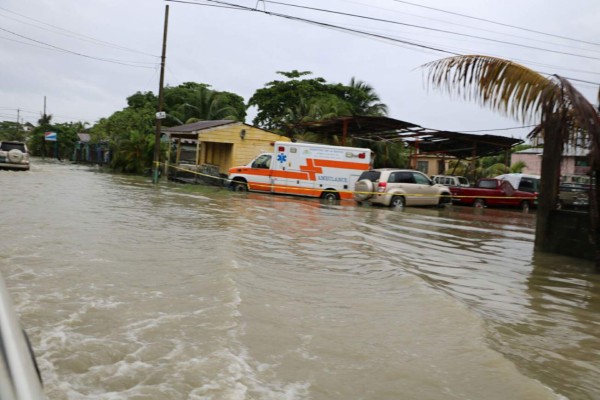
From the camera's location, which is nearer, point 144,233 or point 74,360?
point 74,360

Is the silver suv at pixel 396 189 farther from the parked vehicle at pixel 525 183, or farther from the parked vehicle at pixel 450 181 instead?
the parked vehicle at pixel 450 181

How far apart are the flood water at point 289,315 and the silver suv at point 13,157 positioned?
1699 cm

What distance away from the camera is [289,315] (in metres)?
5.00

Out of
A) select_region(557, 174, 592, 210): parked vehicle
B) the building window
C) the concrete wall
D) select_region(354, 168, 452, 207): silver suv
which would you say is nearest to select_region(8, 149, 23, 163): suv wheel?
the concrete wall

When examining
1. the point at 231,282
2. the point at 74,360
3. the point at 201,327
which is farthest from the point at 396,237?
the point at 74,360

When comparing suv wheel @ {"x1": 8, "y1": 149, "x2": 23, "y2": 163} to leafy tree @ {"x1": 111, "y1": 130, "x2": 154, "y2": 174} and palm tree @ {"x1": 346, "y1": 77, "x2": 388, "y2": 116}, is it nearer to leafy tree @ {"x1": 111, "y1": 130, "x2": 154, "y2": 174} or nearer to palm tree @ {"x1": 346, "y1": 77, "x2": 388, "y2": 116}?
leafy tree @ {"x1": 111, "y1": 130, "x2": 154, "y2": 174}

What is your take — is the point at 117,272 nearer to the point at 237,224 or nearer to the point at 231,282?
the point at 231,282

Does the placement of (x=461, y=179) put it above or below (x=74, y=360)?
above

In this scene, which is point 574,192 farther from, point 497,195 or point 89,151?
point 89,151

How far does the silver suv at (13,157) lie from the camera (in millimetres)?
25219

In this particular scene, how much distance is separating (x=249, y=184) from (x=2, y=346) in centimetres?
2105

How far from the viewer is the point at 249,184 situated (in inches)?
872

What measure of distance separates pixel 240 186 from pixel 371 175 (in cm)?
571

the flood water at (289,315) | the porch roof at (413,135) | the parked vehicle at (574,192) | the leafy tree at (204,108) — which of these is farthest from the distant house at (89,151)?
the parked vehicle at (574,192)
